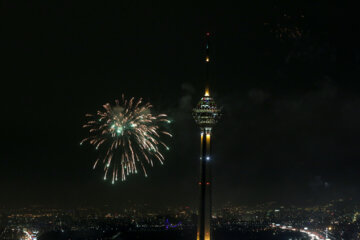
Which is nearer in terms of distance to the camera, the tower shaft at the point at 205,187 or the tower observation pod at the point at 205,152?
the tower observation pod at the point at 205,152

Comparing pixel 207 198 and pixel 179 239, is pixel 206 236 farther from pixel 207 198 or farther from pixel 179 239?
pixel 179 239

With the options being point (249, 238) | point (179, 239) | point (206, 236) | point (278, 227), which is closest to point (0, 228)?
point (179, 239)

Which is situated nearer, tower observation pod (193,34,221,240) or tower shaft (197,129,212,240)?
tower observation pod (193,34,221,240)

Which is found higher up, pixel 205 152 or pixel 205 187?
pixel 205 152

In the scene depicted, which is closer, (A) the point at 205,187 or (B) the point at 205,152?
(A) the point at 205,187
